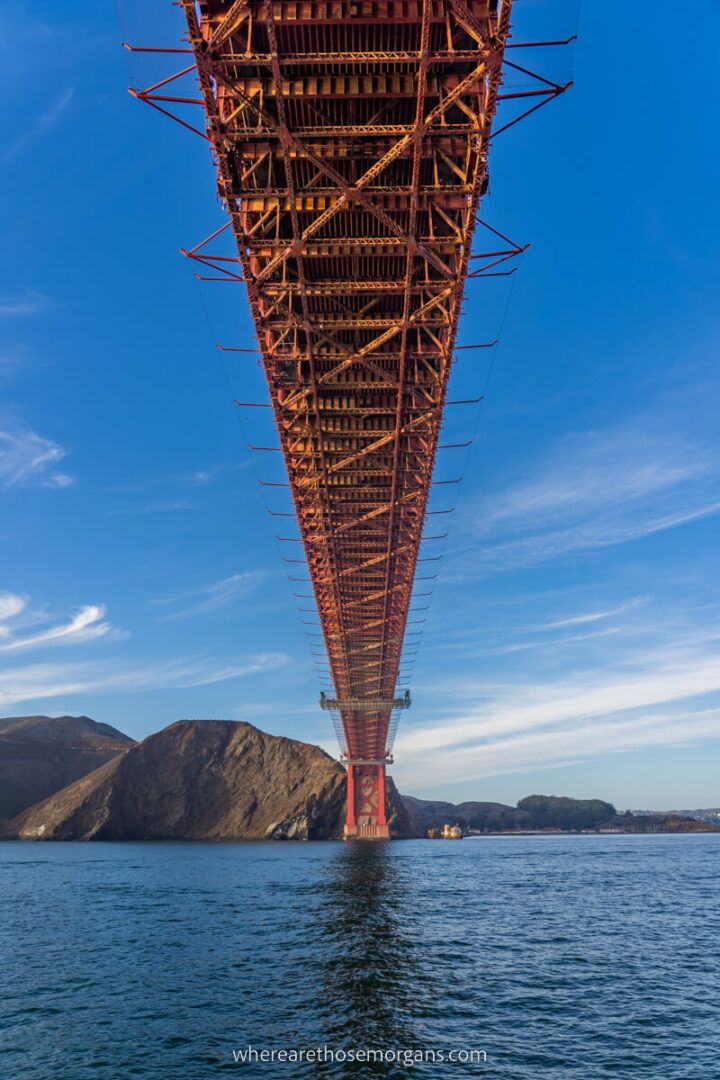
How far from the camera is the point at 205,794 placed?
5182 inches

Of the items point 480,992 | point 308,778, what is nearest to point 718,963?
point 480,992

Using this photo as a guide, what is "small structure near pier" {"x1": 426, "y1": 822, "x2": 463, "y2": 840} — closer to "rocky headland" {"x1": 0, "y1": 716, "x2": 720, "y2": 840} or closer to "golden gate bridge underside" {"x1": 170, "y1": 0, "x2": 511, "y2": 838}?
"rocky headland" {"x1": 0, "y1": 716, "x2": 720, "y2": 840}

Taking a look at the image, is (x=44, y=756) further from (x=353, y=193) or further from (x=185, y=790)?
(x=353, y=193)

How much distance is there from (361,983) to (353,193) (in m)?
17.5

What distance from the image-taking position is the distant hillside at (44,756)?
131m

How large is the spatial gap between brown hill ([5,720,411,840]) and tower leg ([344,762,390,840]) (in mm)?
18198

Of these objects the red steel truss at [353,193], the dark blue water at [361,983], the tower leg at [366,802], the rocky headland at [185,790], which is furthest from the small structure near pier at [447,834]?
the red steel truss at [353,193]

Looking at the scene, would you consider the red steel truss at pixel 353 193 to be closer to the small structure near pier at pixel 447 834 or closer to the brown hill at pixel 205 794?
the brown hill at pixel 205 794

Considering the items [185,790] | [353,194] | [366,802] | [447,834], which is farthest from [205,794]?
[353,194]

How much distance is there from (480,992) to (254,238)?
18.2m

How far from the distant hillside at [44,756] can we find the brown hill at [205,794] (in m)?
6.95

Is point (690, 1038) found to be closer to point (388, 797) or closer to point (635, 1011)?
point (635, 1011)

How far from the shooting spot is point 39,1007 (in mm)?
15492

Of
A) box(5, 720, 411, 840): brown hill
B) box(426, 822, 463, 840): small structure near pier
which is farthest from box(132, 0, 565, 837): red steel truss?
box(426, 822, 463, 840): small structure near pier
